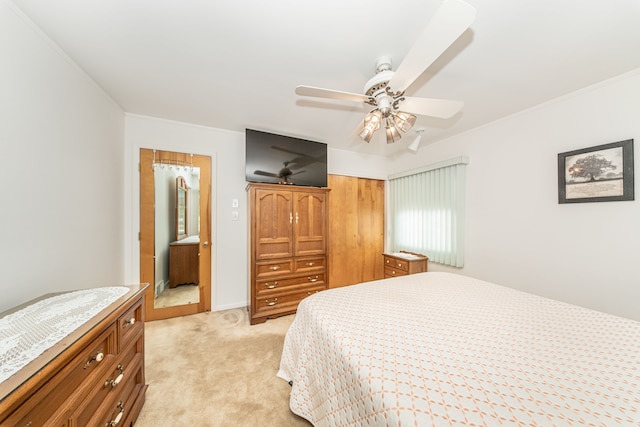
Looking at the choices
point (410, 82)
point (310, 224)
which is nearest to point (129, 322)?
point (310, 224)

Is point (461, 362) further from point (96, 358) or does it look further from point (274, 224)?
point (274, 224)

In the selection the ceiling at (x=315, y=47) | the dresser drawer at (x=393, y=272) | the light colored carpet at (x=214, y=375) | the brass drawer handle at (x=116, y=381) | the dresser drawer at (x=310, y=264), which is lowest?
the light colored carpet at (x=214, y=375)

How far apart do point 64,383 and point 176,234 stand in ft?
6.91

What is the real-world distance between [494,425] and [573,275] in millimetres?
2299

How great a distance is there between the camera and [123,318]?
3.76 feet

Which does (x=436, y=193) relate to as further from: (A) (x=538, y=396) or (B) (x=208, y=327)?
(B) (x=208, y=327)

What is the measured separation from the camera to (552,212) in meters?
2.09

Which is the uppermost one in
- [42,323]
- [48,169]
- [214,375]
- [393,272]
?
[48,169]

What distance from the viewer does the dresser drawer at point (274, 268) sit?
254cm

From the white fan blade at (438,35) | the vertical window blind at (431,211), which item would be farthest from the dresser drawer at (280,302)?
the white fan blade at (438,35)

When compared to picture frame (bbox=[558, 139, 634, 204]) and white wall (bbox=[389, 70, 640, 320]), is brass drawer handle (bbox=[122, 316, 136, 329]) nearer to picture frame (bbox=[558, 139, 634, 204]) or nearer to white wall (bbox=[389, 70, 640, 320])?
white wall (bbox=[389, 70, 640, 320])

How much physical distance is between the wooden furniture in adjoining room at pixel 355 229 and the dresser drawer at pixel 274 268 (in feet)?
3.37

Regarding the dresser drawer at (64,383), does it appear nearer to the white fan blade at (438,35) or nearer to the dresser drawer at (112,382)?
the dresser drawer at (112,382)

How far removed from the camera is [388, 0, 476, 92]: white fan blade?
816 mm
